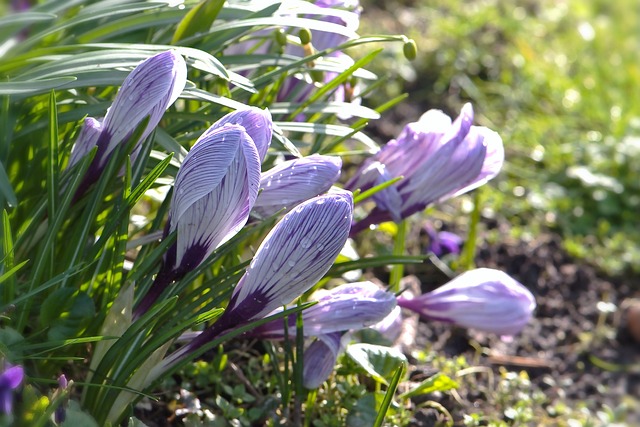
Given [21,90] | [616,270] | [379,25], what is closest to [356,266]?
[21,90]

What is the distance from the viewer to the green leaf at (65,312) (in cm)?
157

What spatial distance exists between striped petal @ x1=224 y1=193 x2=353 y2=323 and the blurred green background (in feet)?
5.70

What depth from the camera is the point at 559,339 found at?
2779 millimetres

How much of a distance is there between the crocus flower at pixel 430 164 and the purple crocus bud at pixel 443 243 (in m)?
0.89

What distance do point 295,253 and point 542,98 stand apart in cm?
275

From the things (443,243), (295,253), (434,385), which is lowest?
(443,243)

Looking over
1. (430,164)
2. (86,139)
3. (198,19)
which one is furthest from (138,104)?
(430,164)

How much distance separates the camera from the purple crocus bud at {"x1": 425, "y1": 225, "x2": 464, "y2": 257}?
9.25 ft

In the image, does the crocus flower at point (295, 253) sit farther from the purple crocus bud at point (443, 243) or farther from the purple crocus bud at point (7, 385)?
the purple crocus bud at point (443, 243)

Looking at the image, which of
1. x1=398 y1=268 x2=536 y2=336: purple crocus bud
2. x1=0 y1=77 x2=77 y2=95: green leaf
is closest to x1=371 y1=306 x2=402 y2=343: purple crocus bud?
x1=398 y1=268 x2=536 y2=336: purple crocus bud

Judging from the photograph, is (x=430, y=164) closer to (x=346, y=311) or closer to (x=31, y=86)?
(x=346, y=311)

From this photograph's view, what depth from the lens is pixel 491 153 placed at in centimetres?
193

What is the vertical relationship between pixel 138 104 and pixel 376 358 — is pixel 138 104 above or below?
above

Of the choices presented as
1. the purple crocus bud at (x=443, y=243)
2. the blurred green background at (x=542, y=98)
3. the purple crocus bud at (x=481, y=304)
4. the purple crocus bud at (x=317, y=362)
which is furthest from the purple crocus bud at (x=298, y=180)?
the blurred green background at (x=542, y=98)
